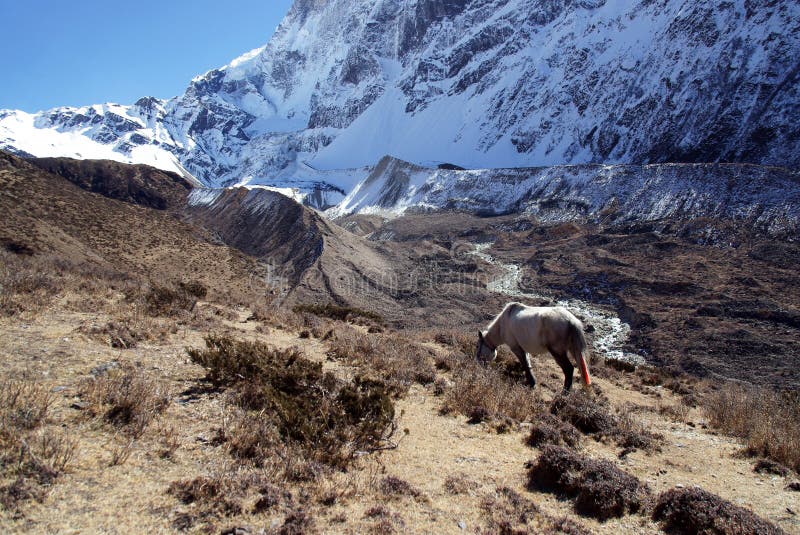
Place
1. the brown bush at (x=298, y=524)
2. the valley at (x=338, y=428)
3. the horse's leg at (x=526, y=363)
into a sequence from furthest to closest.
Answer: the horse's leg at (x=526, y=363) < the valley at (x=338, y=428) < the brown bush at (x=298, y=524)

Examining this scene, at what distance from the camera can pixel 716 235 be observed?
111 feet

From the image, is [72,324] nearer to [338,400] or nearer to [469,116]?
[338,400]

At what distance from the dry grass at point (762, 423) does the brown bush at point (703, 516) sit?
2497 mm

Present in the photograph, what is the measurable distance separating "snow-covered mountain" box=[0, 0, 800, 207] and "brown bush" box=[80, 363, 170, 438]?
63929 mm

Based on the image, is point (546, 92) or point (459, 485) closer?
point (459, 485)

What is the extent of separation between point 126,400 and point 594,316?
25280 millimetres

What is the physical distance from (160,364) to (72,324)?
7.66 feet

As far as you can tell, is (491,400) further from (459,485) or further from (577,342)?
(459,485)

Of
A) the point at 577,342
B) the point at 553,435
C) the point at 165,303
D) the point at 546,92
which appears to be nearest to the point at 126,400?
the point at 553,435

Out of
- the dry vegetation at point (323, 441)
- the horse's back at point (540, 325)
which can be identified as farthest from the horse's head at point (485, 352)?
the dry vegetation at point (323, 441)

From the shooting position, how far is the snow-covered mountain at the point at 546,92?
6134 centimetres

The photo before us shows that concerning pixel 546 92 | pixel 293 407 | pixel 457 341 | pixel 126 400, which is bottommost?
pixel 457 341

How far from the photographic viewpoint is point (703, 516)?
3.91 meters

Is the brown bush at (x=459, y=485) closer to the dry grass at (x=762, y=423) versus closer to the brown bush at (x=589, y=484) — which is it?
the brown bush at (x=589, y=484)
